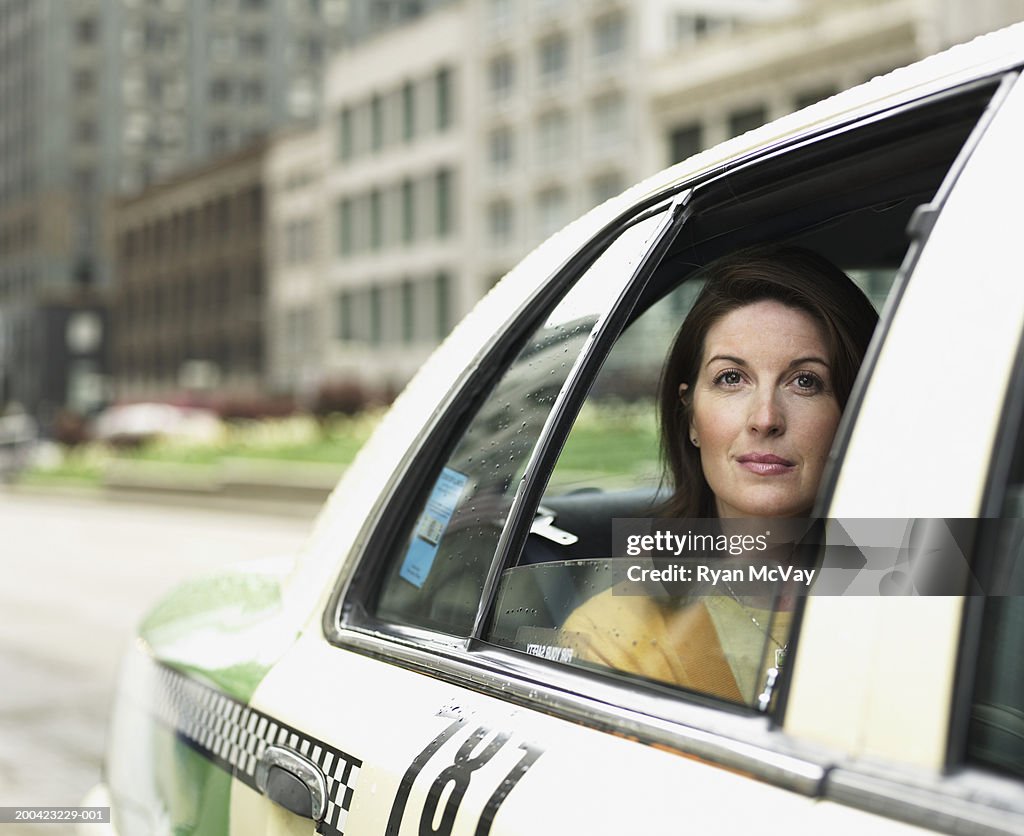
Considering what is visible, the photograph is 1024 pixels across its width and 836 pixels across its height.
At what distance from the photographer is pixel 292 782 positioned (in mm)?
1875

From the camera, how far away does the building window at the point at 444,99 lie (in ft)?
176

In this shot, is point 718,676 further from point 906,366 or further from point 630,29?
point 630,29

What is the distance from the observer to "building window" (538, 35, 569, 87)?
4791cm

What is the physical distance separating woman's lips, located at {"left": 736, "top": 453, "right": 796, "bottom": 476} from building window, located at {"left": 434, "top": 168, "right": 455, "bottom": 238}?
51.8m

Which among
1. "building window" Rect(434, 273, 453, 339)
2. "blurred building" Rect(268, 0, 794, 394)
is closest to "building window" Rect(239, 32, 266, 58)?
"blurred building" Rect(268, 0, 794, 394)

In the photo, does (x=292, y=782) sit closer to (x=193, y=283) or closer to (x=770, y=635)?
(x=770, y=635)

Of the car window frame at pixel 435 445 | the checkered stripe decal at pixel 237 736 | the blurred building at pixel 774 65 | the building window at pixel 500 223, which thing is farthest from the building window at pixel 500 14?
the car window frame at pixel 435 445

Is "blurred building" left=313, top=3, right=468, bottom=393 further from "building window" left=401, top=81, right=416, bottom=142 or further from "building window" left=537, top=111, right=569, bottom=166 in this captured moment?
"building window" left=537, top=111, right=569, bottom=166

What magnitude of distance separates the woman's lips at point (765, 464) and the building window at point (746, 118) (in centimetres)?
3697

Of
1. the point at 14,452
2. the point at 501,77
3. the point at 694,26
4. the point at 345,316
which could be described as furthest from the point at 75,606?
the point at 345,316

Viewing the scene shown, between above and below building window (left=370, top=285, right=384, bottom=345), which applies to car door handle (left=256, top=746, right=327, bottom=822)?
below

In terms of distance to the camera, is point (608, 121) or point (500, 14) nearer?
point (608, 121)

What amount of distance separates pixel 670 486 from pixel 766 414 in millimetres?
275

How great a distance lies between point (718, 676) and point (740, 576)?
114mm
